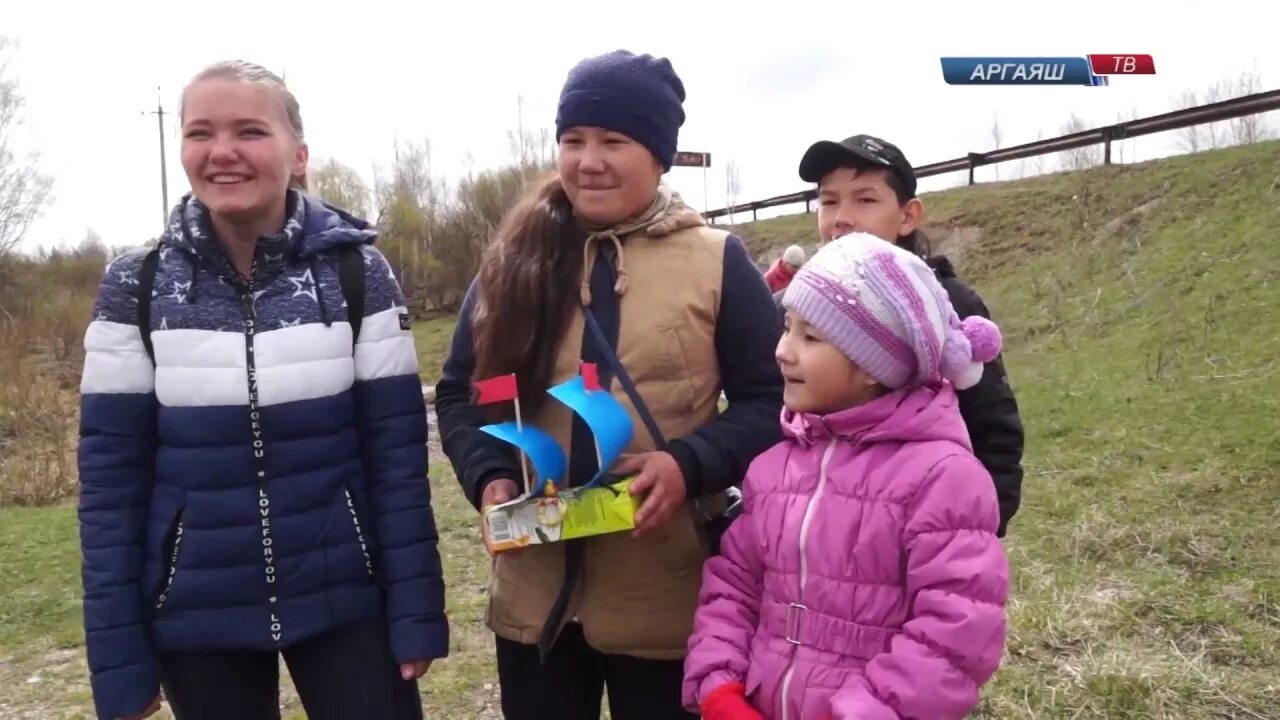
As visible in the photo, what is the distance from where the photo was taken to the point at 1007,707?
3.17m

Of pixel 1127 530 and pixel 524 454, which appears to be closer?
pixel 524 454

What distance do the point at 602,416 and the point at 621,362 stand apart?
19 cm

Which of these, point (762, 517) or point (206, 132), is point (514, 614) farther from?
point (206, 132)

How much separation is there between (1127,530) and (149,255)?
14.6ft

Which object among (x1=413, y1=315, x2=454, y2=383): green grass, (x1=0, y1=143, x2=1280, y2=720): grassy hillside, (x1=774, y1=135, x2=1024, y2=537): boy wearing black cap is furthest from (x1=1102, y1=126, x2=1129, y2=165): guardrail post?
(x1=774, y1=135, x2=1024, y2=537): boy wearing black cap

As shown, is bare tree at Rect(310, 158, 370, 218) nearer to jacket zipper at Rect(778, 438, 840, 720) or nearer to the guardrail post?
the guardrail post

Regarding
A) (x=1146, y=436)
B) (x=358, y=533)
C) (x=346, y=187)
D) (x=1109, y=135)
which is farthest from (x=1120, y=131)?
(x=346, y=187)

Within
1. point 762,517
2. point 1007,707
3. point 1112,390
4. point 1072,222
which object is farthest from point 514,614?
point 1072,222

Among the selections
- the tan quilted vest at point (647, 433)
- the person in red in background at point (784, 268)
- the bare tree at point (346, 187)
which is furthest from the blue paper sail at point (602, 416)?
the bare tree at point (346, 187)

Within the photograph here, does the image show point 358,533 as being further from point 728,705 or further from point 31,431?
point 31,431

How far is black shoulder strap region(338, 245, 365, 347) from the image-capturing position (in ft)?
6.29

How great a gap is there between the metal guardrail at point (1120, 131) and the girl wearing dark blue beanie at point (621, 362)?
7.89 meters

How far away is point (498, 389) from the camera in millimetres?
1772

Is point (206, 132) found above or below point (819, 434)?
above
